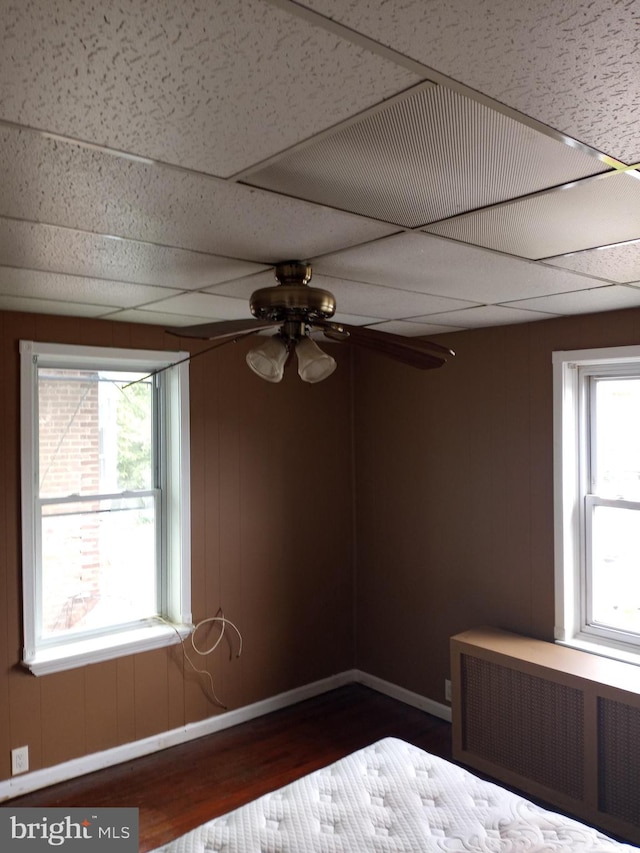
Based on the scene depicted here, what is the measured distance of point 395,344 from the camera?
2055 millimetres

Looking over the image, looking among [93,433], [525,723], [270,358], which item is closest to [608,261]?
[270,358]

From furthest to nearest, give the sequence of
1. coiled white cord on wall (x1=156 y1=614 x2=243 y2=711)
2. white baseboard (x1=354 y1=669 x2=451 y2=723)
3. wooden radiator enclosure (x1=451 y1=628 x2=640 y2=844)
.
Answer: white baseboard (x1=354 y1=669 x2=451 y2=723), coiled white cord on wall (x1=156 y1=614 x2=243 y2=711), wooden radiator enclosure (x1=451 y1=628 x2=640 y2=844)

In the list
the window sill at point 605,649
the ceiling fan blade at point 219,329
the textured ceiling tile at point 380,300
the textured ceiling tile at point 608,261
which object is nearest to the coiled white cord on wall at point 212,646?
the window sill at point 605,649

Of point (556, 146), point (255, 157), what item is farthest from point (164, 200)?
point (556, 146)

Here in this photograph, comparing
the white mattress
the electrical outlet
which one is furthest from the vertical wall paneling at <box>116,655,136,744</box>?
the white mattress

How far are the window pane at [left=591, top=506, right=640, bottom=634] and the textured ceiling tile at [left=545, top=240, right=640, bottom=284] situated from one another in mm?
1497

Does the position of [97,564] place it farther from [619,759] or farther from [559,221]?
[559,221]

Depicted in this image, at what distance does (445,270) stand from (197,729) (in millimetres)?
3016

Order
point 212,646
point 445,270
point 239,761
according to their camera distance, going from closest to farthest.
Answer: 1. point 445,270
2. point 239,761
3. point 212,646

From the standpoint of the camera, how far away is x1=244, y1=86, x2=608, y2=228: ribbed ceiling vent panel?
47.3 inches

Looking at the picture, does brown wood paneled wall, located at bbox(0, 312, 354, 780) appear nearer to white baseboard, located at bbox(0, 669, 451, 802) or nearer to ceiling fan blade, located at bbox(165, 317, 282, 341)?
white baseboard, located at bbox(0, 669, 451, 802)

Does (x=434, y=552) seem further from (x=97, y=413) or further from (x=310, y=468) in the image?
(x=97, y=413)

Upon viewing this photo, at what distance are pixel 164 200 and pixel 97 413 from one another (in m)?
2.30

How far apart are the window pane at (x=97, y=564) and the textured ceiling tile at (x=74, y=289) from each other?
119 cm
